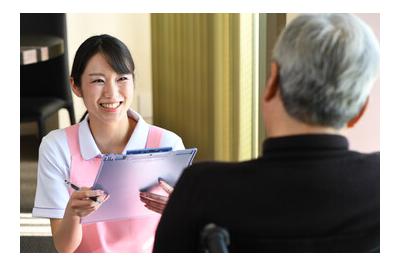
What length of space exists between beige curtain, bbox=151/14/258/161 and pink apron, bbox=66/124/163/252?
0.66 ft

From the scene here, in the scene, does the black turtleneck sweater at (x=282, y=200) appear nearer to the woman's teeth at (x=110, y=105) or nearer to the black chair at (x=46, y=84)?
the woman's teeth at (x=110, y=105)

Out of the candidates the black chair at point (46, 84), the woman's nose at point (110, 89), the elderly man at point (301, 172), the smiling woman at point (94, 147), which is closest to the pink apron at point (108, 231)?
the smiling woman at point (94, 147)

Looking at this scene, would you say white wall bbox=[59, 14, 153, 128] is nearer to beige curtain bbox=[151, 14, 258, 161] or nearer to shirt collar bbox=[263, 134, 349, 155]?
beige curtain bbox=[151, 14, 258, 161]

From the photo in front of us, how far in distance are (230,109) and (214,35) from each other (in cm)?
15

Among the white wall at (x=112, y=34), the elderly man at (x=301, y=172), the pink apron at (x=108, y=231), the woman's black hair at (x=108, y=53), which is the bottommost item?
the pink apron at (x=108, y=231)

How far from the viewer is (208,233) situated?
30.6 inches

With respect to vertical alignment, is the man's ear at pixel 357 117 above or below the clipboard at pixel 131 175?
above

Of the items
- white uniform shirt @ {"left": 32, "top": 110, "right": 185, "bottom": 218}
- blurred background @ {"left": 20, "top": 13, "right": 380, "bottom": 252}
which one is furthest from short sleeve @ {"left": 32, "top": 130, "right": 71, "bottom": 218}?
blurred background @ {"left": 20, "top": 13, "right": 380, "bottom": 252}

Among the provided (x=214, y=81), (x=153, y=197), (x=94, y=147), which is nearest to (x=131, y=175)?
(x=153, y=197)

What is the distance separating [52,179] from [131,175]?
19 cm

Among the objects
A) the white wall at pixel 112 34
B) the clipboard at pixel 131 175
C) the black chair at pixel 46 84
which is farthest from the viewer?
the black chair at pixel 46 84

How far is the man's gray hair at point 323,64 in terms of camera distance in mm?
773

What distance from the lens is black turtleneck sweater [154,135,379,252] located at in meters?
0.79
